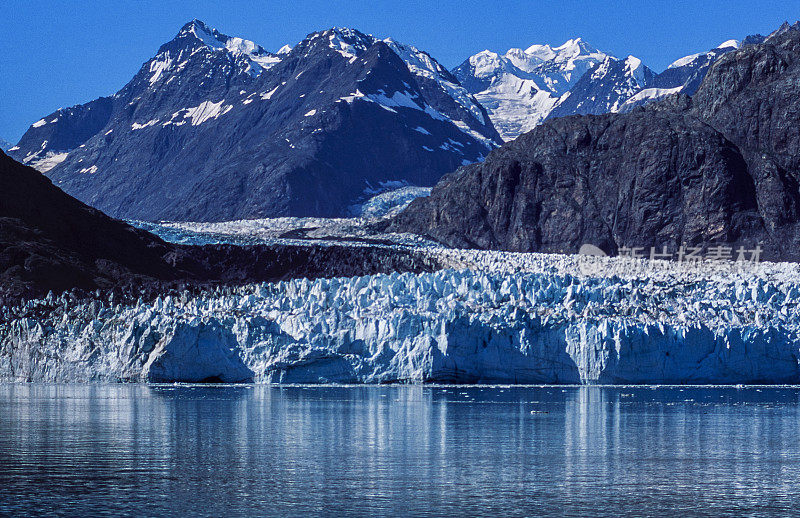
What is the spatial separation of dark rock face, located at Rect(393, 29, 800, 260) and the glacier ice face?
205 ft

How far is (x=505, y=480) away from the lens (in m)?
32.0

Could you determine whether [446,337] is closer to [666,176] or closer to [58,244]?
[58,244]

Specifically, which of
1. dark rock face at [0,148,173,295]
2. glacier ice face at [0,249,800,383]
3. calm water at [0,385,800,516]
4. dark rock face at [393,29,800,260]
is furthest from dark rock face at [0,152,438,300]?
dark rock face at [393,29,800,260]

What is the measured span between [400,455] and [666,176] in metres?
107

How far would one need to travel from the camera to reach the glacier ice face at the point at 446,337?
207ft

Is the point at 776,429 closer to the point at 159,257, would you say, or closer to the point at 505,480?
the point at 505,480

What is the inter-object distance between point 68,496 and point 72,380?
137 feet

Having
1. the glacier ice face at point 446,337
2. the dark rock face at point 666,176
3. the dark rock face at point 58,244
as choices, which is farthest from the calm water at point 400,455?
the dark rock face at point 666,176

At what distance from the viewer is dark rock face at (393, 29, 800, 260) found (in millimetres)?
131625

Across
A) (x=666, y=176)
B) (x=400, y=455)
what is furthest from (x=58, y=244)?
(x=666, y=176)

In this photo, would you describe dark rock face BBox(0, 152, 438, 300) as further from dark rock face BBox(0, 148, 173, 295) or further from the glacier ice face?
the glacier ice face

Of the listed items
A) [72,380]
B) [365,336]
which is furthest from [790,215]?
[72,380]

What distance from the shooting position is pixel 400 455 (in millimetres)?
37562

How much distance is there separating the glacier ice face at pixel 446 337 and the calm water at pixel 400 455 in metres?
2.61
